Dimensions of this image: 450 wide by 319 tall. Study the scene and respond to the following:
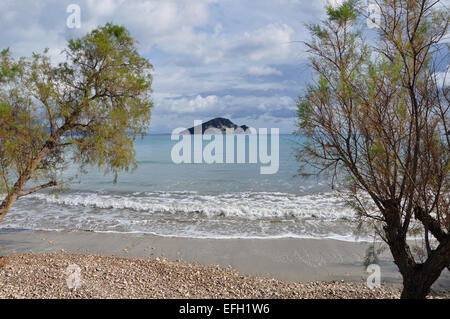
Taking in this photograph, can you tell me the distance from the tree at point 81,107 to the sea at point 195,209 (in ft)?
4.61

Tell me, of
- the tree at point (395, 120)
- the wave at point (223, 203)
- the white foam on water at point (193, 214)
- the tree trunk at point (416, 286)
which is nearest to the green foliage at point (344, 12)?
the tree at point (395, 120)

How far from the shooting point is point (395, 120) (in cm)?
490

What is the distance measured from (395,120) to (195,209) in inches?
505

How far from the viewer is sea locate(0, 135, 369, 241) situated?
12.7m

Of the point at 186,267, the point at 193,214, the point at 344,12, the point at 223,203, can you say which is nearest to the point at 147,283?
the point at 186,267

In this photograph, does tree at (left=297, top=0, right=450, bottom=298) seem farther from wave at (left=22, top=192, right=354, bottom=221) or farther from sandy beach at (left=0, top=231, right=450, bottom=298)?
wave at (left=22, top=192, right=354, bottom=221)

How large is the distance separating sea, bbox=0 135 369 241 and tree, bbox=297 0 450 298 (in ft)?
3.39

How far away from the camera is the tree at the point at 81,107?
7.93 metres

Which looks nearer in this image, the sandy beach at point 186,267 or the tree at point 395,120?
the tree at point 395,120

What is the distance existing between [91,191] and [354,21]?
67.4 ft

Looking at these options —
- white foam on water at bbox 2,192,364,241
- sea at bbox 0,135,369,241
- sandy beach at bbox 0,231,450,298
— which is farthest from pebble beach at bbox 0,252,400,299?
white foam on water at bbox 2,192,364,241

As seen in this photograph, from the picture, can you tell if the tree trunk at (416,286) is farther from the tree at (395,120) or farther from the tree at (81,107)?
the tree at (81,107)
